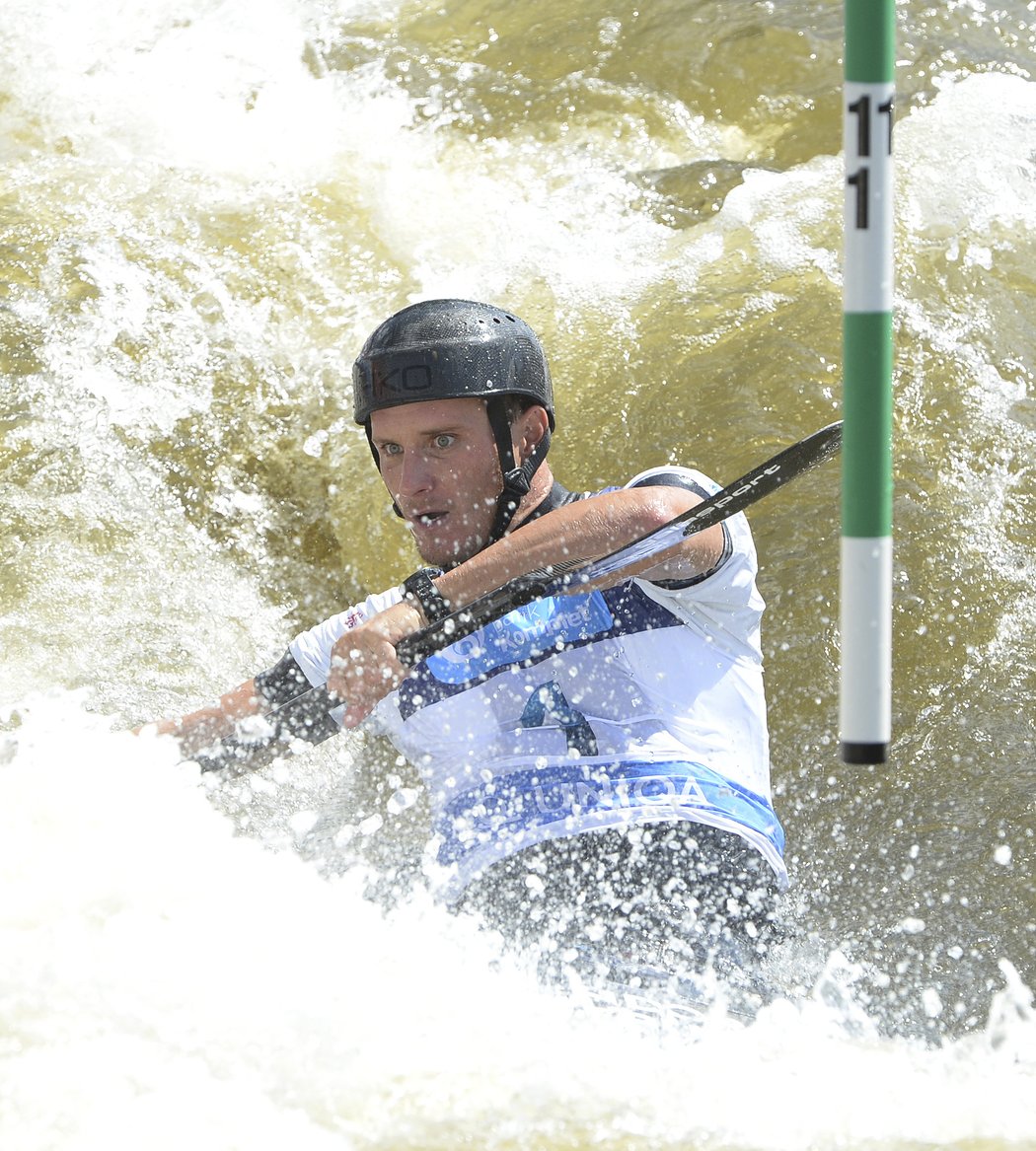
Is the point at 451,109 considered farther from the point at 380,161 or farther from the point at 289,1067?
the point at 289,1067

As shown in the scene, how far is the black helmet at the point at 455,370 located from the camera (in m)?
3.32

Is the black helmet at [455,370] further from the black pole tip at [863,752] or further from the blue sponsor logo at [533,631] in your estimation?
the black pole tip at [863,752]

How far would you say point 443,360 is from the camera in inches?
131

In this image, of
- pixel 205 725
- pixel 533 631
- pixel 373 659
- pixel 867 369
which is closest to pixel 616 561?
pixel 533 631

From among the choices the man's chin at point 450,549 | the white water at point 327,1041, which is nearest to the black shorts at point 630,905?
the white water at point 327,1041

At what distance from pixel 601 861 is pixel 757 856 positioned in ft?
1.14

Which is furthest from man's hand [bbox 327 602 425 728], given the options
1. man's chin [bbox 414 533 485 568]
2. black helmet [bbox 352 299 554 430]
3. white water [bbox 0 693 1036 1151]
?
black helmet [bbox 352 299 554 430]

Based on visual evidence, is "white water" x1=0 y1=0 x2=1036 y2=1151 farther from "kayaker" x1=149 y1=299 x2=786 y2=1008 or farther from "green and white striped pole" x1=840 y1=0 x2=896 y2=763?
"green and white striped pole" x1=840 y1=0 x2=896 y2=763

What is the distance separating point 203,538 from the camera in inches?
188

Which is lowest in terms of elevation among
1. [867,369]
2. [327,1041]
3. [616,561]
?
[327,1041]

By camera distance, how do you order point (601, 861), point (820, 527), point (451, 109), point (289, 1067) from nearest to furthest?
point (289, 1067)
point (601, 861)
point (820, 527)
point (451, 109)

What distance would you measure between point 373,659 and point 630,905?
71 centimetres

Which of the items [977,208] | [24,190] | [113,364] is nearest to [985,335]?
[977,208]

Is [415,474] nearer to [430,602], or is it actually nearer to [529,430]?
[529,430]
